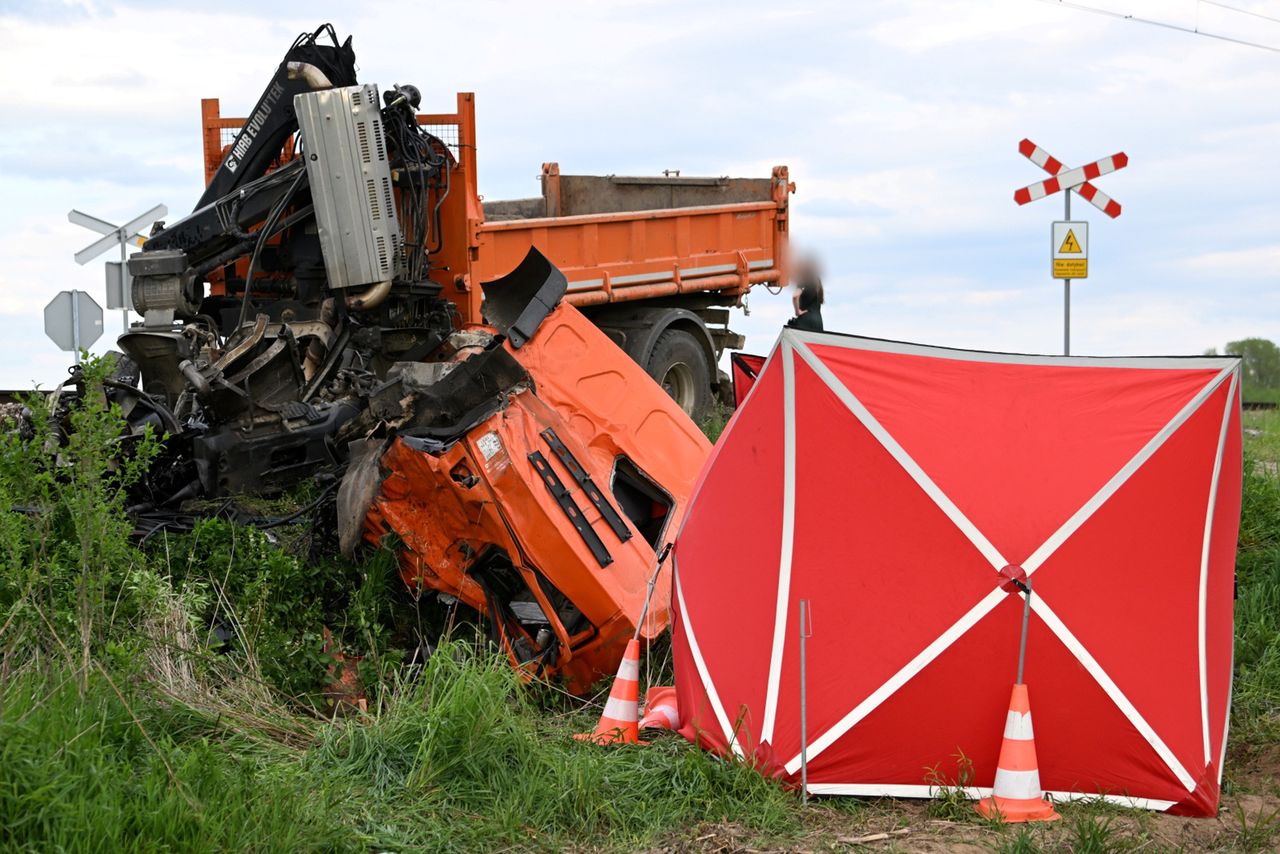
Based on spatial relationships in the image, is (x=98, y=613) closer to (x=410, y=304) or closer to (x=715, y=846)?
(x=715, y=846)

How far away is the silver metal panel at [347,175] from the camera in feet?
35.4

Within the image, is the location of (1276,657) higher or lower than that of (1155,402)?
lower

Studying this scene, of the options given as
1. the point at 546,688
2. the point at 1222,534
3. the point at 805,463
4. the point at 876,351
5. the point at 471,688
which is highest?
the point at 876,351

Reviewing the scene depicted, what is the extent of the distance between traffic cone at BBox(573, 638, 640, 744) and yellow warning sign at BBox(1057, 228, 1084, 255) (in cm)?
1100

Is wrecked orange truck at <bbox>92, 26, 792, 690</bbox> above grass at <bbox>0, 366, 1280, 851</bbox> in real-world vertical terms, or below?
above

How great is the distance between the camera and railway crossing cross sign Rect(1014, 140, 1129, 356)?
52.3 feet

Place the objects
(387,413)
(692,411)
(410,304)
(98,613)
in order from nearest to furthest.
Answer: (98,613) → (387,413) → (410,304) → (692,411)

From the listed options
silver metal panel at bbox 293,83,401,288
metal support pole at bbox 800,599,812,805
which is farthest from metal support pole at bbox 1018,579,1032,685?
silver metal panel at bbox 293,83,401,288

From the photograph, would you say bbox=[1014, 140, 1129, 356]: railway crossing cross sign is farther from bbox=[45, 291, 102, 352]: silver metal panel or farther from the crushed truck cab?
bbox=[45, 291, 102, 352]: silver metal panel

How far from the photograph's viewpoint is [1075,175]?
16.3 meters

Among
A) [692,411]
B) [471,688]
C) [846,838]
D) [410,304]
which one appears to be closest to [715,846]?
[846,838]

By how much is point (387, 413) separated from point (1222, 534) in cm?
427

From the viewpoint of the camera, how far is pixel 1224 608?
6145mm

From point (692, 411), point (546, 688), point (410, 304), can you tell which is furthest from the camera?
point (692, 411)
